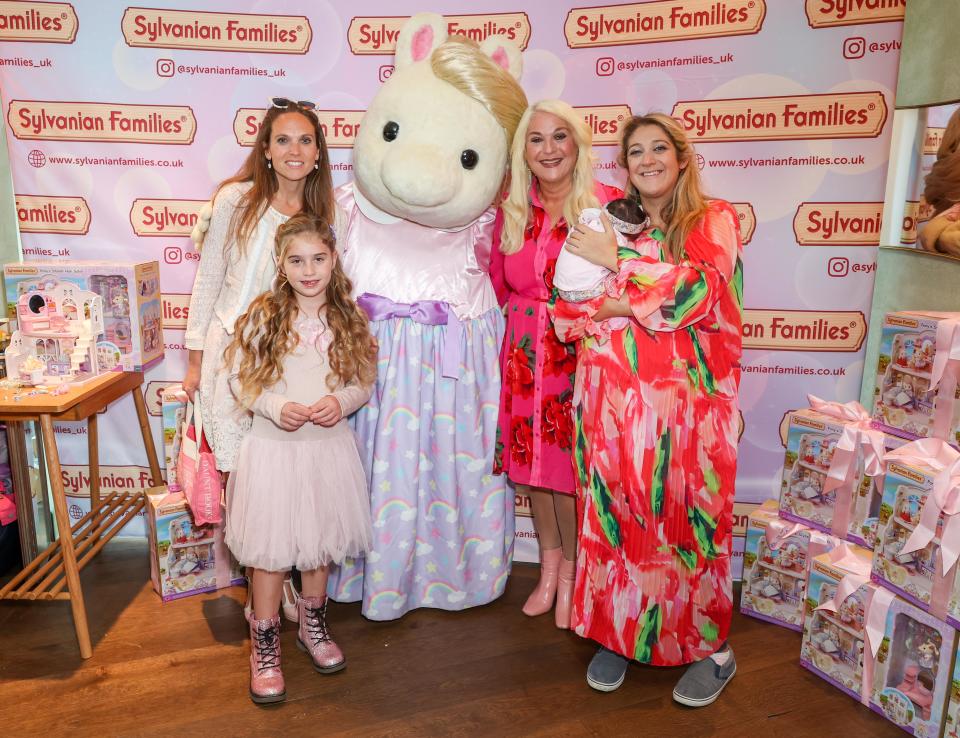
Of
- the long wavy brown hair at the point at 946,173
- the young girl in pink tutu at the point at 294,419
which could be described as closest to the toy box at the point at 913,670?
the long wavy brown hair at the point at 946,173

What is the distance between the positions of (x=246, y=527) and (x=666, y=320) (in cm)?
118

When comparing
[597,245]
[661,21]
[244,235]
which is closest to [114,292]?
[244,235]

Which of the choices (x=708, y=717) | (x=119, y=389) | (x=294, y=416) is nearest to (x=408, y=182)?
(x=294, y=416)

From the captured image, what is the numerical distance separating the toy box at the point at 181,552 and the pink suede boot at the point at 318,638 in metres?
0.55

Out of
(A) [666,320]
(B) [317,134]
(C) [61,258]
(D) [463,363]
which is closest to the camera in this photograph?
(A) [666,320]

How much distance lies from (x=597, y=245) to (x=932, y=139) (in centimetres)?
123

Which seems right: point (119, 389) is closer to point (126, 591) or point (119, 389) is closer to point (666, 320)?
point (126, 591)

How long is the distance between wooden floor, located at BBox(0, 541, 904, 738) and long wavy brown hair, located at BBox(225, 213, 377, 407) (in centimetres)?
83

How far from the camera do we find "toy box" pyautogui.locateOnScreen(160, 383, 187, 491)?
103 inches

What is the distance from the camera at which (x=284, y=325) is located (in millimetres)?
1990

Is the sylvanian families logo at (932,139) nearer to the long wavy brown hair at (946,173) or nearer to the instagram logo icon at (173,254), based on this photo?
the long wavy brown hair at (946,173)

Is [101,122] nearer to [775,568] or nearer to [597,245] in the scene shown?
[597,245]

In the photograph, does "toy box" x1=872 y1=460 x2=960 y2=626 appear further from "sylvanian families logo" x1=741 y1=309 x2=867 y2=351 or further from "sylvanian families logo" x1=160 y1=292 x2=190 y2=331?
"sylvanian families logo" x1=160 y1=292 x2=190 y2=331

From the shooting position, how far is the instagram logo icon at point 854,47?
8.32ft
